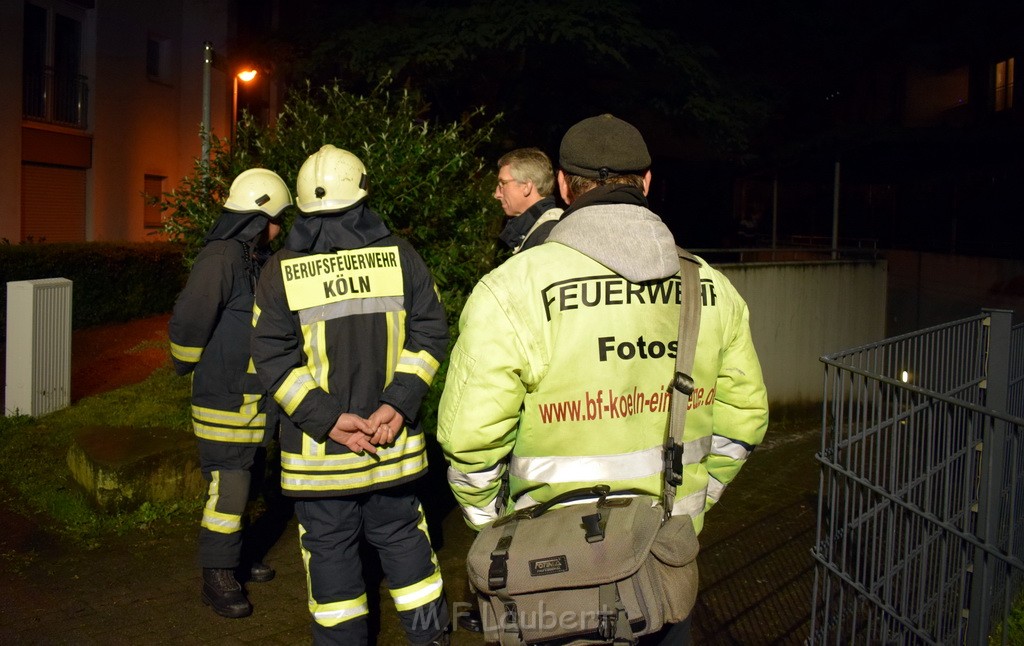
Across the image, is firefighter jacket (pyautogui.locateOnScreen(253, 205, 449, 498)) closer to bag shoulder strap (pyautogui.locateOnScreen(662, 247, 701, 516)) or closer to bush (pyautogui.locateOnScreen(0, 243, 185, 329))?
bag shoulder strap (pyautogui.locateOnScreen(662, 247, 701, 516))

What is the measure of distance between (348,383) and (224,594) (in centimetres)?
140

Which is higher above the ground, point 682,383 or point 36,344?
point 682,383

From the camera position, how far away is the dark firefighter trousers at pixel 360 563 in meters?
3.55

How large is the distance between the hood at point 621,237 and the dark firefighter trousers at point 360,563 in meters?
1.66

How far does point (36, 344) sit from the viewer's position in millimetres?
7426

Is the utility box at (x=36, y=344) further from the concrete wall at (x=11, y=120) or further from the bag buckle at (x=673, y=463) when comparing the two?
the concrete wall at (x=11, y=120)

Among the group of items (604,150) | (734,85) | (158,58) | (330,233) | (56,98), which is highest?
(158,58)

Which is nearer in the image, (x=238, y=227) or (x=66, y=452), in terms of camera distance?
(x=238, y=227)

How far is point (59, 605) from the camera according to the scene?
14.3 feet

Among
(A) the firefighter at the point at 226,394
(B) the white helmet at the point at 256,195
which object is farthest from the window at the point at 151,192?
(A) the firefighter at the point at 226,394

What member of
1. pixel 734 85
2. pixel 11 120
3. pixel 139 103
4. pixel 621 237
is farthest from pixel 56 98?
pixel 621 237

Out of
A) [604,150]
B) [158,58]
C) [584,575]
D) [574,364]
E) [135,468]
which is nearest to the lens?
[584,575]

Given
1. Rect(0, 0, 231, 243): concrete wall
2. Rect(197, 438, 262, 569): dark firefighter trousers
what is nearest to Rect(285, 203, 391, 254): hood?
Result: Rect(197, 438, 262, 569): dark firefighter trousers

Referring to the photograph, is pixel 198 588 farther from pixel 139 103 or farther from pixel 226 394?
pixel 139 103
